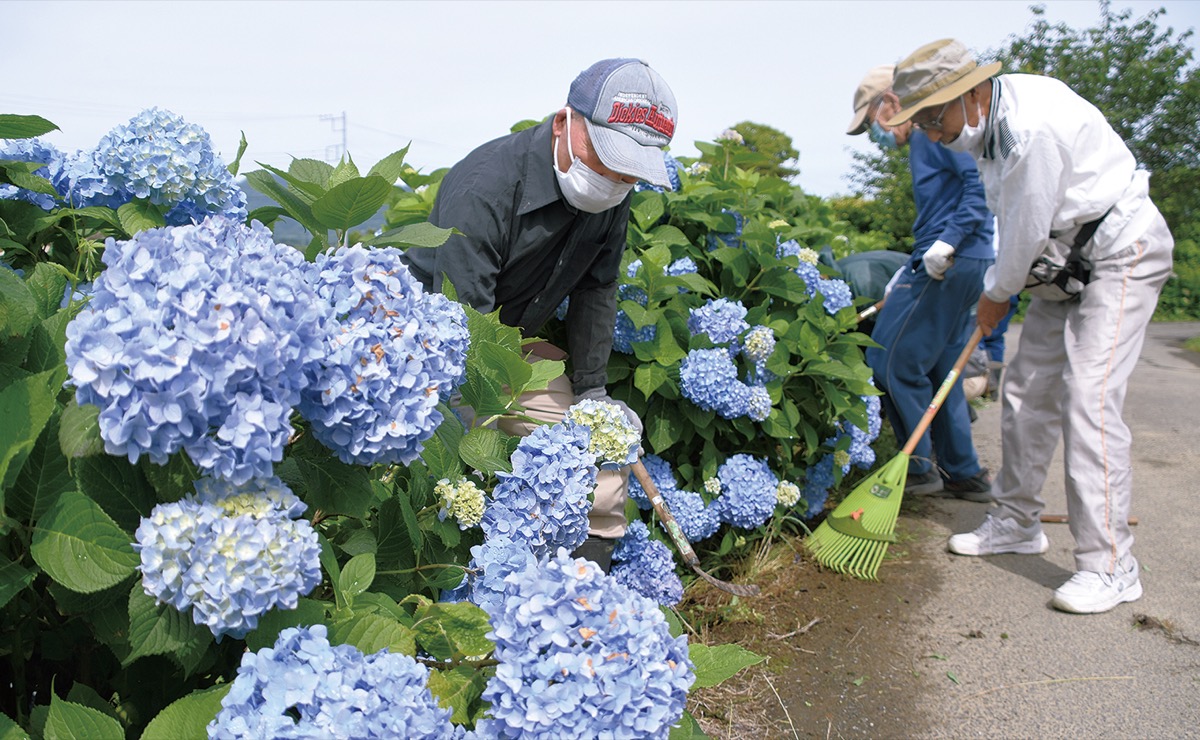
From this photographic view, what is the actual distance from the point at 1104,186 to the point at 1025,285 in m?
0.46

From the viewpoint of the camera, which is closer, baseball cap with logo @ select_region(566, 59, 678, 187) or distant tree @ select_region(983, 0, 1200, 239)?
baseball cap with logo @ select_region(566, 59, 678, 187)

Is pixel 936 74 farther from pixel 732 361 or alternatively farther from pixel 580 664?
pixel 580 664

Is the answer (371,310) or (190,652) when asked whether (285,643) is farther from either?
(371,310)

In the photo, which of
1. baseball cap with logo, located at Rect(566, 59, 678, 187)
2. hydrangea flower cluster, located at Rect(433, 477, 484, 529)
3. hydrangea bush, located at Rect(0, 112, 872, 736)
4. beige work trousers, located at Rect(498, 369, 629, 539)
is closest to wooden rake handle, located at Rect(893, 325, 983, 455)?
beige work trousers, located at Rect(498, 369, 629, 539)

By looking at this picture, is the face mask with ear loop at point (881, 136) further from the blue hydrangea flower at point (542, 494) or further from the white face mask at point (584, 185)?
the blue hydrangea flower at point (542, 494)

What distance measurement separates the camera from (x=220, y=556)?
0.83m

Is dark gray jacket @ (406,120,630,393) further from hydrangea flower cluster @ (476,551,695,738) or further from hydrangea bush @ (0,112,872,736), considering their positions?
hydrangea flower cluster @ (476,551,695,738)

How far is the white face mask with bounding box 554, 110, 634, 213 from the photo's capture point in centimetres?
239

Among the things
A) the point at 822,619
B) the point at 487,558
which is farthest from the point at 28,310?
the point at 822,619

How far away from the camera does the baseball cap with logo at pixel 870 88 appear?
4.39 m

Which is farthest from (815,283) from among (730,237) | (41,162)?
(41,162)

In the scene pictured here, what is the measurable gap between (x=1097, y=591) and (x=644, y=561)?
5.84 feet

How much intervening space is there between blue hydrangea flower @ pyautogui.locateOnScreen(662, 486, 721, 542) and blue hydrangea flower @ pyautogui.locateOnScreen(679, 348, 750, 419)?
0.34m

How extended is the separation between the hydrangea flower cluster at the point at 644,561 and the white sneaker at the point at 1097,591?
5.17ft
